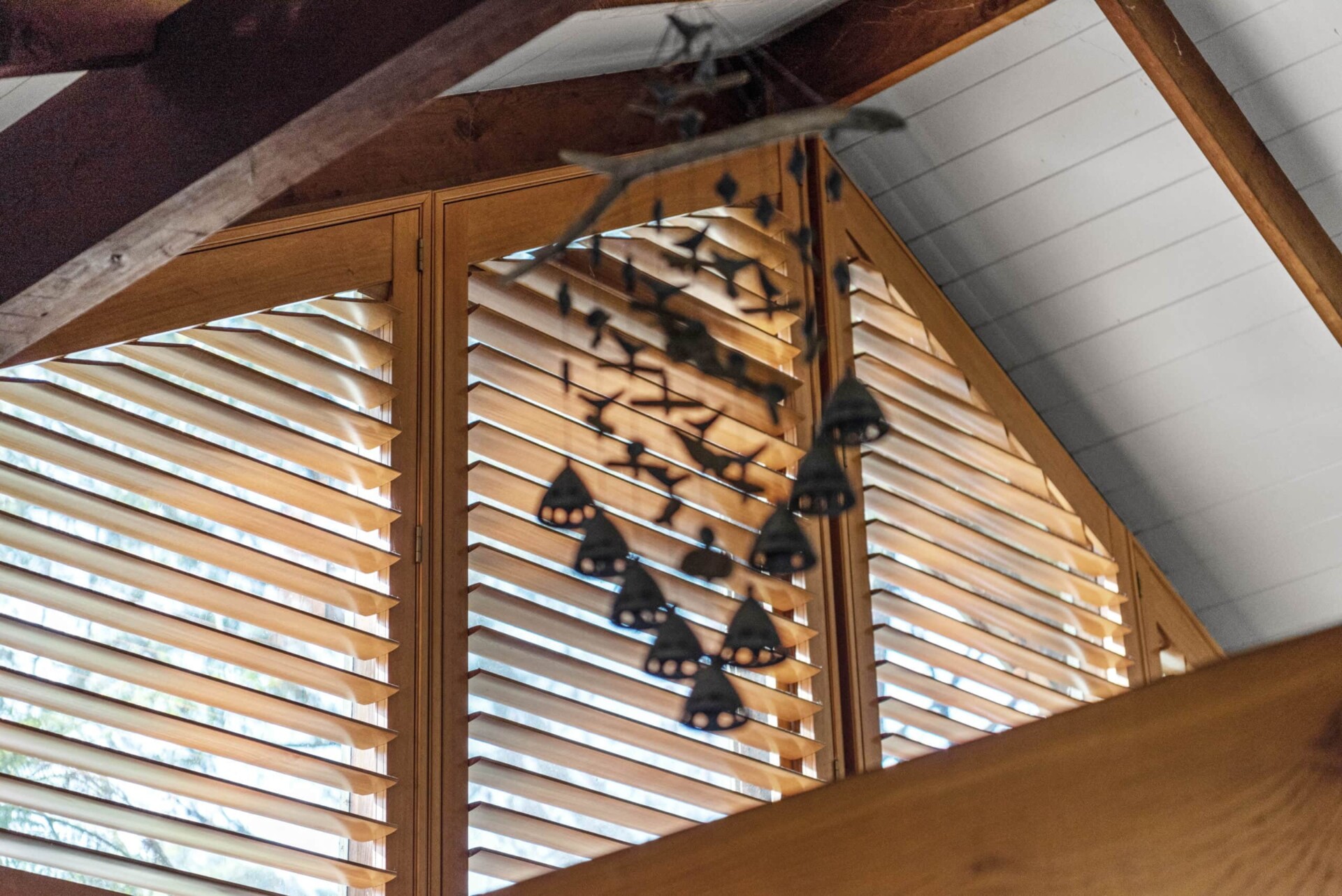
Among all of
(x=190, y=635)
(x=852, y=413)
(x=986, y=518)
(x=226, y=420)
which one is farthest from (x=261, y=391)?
(x=986, y=518)

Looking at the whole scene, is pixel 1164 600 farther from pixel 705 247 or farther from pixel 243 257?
pixel 243 257

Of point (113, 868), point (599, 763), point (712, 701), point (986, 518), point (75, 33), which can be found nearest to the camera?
point (75, 33)

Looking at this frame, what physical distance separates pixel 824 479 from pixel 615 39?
111 cm

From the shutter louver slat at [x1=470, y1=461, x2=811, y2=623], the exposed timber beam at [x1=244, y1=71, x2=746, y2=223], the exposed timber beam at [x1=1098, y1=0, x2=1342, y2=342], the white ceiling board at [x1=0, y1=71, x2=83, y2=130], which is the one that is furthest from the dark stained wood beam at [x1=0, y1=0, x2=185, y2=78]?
the exposed timber beam at [x1=1098, y1=0, x2=1342, y2=342]

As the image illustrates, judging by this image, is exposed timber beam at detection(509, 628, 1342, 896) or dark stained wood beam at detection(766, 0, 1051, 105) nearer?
exposed timber beam at detection(509, 628, 1342, 896)

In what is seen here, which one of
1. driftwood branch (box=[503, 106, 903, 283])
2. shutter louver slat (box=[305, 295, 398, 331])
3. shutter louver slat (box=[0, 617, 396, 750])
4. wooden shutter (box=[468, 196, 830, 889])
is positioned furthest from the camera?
shutter louver slat (box=[305, 295, 398, 331])

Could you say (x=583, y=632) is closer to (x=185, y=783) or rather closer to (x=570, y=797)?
(x=570, y=797)

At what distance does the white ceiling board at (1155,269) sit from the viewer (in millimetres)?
3264

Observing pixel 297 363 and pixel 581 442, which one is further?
pixel 581 442

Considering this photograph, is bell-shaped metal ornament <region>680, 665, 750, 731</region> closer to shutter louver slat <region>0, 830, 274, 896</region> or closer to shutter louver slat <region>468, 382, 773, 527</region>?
shutter louver slat <region>468, 382, 773, 527</region>

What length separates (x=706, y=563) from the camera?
2260 mm

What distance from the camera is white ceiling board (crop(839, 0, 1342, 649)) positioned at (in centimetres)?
326

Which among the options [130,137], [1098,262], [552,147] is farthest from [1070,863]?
[1098,262]

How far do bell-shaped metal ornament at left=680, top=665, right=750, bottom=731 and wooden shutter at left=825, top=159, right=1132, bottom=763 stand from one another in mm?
833
